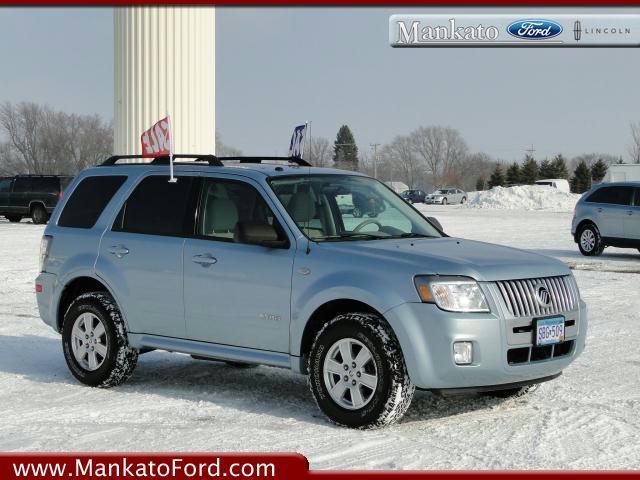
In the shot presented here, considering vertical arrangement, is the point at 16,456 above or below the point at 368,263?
below

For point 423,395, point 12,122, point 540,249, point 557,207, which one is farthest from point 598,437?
point 12,122

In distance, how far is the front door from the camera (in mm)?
7418

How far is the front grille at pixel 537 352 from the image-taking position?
6.83m

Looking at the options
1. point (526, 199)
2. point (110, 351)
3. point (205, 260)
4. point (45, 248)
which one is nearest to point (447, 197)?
point (526, 199)

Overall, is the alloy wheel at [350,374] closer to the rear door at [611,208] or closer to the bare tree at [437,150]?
the rear door at [611,208]

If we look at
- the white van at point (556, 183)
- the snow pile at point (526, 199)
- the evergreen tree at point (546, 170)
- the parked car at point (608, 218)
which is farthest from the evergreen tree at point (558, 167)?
the parked car at point (608, 218)

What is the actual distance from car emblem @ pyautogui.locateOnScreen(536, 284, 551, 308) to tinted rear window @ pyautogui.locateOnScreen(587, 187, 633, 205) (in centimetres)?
1613

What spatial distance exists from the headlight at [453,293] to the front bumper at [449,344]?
0.16 ft

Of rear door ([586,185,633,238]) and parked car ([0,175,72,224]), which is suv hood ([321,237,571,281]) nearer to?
rear door ([586,185,633,238])

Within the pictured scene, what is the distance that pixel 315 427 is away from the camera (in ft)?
22.7

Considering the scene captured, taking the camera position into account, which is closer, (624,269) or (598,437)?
(598,437)

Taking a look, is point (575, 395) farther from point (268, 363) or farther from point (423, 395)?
point (268, 363)

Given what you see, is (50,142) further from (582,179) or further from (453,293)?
(453,293)

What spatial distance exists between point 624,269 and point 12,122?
334 feet
